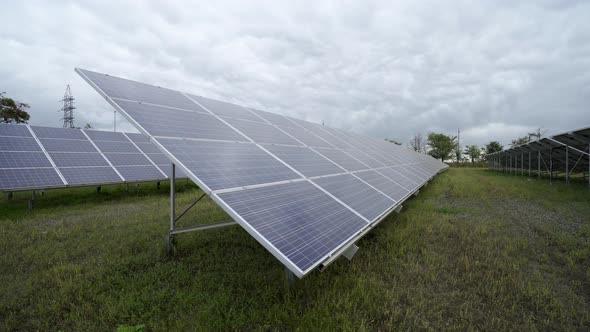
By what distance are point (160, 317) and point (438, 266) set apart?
15.0ft

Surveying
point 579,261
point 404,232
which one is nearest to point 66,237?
point 404,232

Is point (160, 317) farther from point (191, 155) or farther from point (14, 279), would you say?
point (14, 279)

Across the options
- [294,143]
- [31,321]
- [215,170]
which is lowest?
[31,321]

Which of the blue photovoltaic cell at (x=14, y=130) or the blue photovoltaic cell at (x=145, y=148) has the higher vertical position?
the blue photovoltaic cell at (x=14, y=130)

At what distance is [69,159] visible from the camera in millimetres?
11406

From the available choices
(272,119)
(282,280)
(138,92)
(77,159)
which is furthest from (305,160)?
(77,159)

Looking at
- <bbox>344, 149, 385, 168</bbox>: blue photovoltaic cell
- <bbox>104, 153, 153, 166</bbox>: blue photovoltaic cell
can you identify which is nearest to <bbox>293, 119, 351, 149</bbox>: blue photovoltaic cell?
<bbox>344, 149, 385, 168</bbox>: blue photovoltaic cell

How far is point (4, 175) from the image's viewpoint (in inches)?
361

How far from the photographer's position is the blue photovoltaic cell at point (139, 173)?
11.7 m

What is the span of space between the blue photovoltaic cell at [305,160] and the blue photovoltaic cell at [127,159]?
9.35 m

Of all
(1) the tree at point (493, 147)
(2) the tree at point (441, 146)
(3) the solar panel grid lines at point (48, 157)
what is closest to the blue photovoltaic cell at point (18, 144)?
(3) the solar panel grid lines at point (48, 157)

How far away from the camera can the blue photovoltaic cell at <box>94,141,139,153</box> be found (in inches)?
528

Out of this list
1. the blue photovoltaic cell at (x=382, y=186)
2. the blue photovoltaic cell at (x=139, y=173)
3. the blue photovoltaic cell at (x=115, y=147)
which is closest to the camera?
the blue photovoltaic cell at (x=382, y=186)

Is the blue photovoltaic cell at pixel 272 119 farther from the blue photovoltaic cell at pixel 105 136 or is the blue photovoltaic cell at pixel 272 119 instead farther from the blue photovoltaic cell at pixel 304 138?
the blue photovoltaic cell at pixel 105 136
